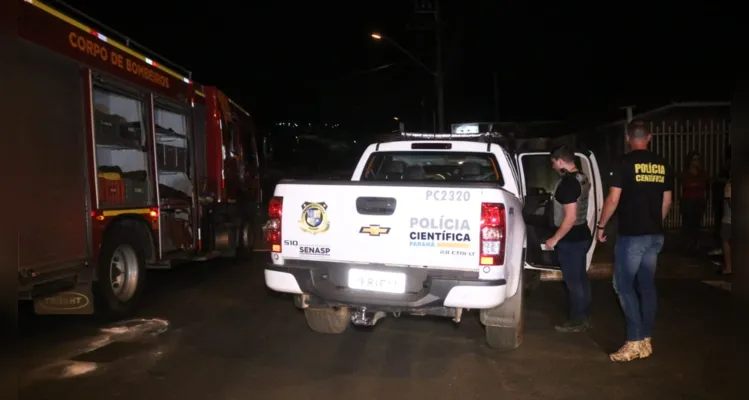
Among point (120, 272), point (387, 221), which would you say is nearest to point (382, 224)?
point (387, 221)

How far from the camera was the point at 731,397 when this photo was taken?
4.61 meters

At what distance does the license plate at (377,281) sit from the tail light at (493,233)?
65cm

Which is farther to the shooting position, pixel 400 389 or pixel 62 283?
pixel 62 283

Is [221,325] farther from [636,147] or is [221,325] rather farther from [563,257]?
[636,147]

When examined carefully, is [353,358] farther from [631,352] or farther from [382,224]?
[631,352]

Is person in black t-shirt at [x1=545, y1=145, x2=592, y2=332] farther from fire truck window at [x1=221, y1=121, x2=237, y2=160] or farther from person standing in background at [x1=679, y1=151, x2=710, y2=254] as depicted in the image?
fire truck window at [x1=221, y1=121, x2=237, y2=160]

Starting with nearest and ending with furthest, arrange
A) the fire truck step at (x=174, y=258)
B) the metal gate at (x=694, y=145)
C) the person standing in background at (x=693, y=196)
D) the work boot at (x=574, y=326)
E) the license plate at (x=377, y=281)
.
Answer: the license plate at (x=377, y=281), the work boot at (x=574, y=326), the fire truck step at (x=174, y=258), the person standing in background at (x=693, y=196), the metal gate at (x=694, y=145)

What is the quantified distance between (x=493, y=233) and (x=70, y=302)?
4.13 meters

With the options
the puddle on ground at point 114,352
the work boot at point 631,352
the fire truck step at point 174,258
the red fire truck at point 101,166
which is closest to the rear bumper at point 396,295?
the work boot at point 631,352

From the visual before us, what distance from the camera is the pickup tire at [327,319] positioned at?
6031 mm

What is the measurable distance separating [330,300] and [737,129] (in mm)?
3098

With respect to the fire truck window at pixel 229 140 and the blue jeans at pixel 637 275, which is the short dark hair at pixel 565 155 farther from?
the fire truck window at pixel 229 140

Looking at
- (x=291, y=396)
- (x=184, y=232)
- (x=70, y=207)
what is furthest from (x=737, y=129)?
(x=184, y=232)

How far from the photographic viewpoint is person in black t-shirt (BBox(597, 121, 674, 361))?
17.4 ft
